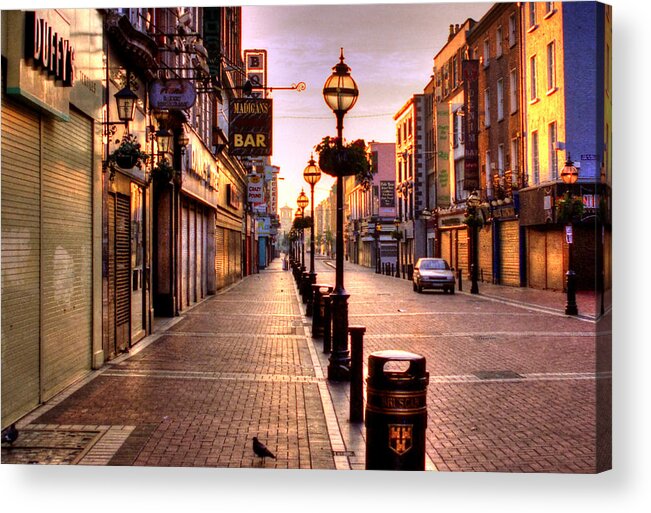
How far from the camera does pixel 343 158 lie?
9.73m

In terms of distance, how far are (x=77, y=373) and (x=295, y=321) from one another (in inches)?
329

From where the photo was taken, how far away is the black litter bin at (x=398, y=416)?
5.56m

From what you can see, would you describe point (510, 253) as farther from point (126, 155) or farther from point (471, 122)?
point (126, 155)

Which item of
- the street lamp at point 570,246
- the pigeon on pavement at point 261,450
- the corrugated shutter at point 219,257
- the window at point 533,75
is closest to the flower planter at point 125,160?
the pigeon on pavement at point 261,450

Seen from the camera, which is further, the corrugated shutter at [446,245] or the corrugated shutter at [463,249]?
the corrugated shutter at [446,245]

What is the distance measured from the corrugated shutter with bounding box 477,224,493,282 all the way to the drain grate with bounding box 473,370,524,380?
23657 mm

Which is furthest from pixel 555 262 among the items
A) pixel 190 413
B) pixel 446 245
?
pixel 190 413

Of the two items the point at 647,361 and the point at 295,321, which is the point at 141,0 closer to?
the point at 647,361

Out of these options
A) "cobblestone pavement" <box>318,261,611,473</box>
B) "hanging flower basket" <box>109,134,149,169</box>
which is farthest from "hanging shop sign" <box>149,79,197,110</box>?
"cobblestone pavement" <box>318,261,611,473</box>

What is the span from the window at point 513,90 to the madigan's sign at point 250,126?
13.1 m

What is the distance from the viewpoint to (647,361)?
6.01m

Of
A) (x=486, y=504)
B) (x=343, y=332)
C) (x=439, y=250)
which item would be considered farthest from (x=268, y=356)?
(x=439, y=250)

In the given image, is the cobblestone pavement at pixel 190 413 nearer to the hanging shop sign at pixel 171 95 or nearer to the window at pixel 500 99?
the hanging shop sign at pixel 171 95

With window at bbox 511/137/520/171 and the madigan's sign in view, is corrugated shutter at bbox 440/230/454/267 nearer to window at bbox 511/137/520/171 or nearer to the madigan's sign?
window at bbox 511/137/520/171
